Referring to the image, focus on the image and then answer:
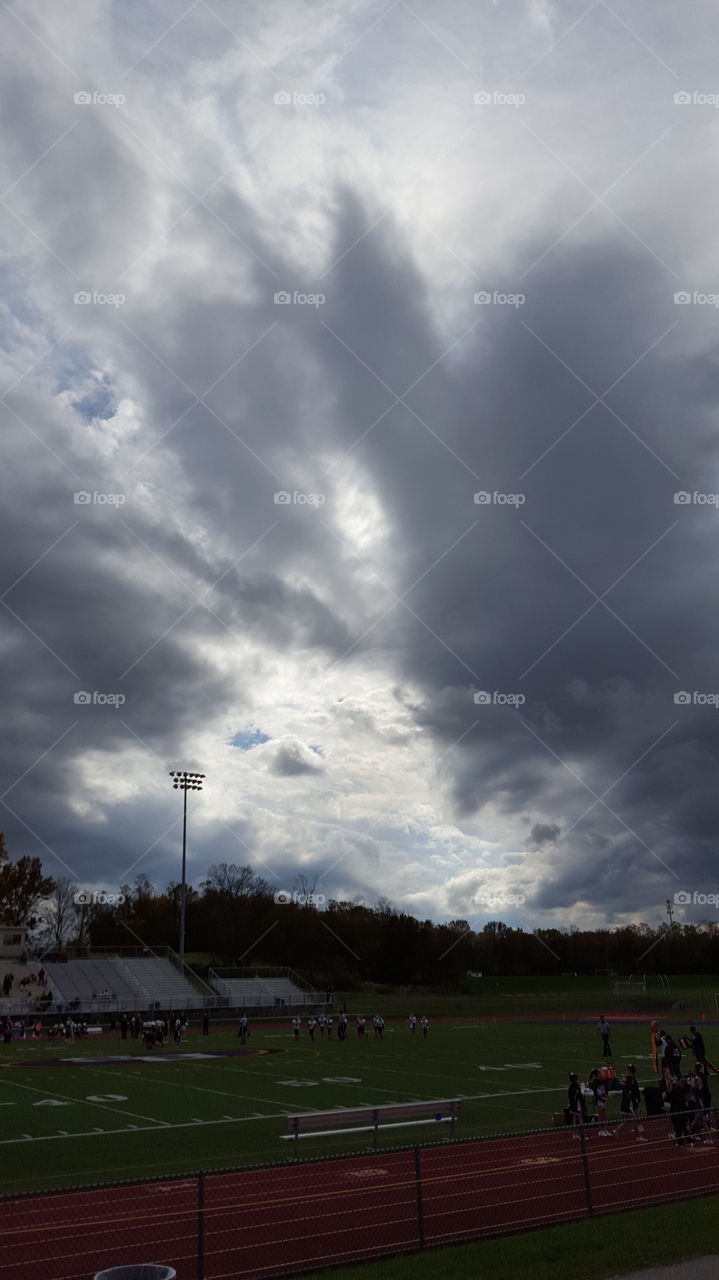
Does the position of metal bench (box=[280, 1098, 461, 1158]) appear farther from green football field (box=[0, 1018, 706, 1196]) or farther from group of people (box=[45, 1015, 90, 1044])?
group of people (box=[45, 1015, 90, 1044])

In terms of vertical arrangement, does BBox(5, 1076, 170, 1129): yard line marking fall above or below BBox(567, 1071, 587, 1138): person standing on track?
below

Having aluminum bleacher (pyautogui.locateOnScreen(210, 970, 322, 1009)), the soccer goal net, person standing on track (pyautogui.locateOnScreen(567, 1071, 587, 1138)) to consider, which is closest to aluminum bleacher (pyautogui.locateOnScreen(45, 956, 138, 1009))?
aluminum bleacher (pyautogui.locateOnScreen(210, 970, 322, 1009))

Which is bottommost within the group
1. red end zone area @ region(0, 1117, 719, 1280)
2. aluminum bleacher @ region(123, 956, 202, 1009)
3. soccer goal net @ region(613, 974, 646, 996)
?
soccer goal net @ region(613, 974, 646, 996)

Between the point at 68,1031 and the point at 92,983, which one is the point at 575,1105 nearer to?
the point at 68,1031

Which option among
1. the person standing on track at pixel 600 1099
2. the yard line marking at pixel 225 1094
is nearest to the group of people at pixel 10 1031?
the yard line marking at pixel 225 1094

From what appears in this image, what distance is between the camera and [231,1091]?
26.2 m

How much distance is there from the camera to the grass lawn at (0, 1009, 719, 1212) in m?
17.5

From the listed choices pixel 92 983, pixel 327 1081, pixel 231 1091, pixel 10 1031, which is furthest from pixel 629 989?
pixel 231 1091

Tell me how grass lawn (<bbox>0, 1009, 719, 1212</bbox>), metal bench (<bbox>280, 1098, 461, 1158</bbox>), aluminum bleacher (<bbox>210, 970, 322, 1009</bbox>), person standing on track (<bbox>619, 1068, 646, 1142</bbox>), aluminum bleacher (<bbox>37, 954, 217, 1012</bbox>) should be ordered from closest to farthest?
1. metal bench (<bbox>280, 1098, 461, 1158</bbox>)
2. grass lawn (<bbox>0, 1009, 719, 1212</bbox>)
3. person standing on track (<bbox>619, 1068, 646, 1142</bbox>)
4. aluminum bleacher (<bbox>37, 954, 217, 1012</bbox>)
5. aluminum bleacher (<bbox>210, 970, 322, 1009</bbox>)

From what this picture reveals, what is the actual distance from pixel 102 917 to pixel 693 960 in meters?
69.4

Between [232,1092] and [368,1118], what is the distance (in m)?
8.60

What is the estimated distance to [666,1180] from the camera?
14.7m

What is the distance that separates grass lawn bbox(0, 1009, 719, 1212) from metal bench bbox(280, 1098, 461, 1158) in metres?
0.39

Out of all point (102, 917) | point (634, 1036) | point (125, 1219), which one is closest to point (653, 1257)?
point (125, 1219)
